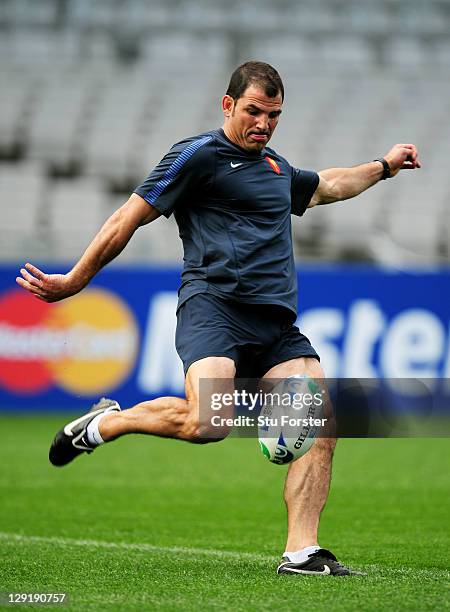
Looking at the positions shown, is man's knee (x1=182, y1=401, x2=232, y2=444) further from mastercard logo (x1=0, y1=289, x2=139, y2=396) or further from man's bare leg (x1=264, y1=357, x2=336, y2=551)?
mastercard logo (x1=0, y1=289, x2=139, y2=396)

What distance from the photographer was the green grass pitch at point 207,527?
15.2 ft

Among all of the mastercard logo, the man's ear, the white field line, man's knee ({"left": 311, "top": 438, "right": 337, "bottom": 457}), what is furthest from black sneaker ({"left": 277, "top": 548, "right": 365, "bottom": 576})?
the mastercard logo

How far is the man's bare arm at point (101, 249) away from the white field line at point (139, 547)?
1.59m

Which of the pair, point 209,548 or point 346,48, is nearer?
point 209,548

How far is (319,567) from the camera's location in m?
5.08

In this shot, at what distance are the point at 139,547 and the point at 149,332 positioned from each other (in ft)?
26.0

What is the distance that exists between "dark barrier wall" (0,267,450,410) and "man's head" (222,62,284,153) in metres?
8.53

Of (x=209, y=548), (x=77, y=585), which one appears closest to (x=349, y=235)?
(x=209, y=548)

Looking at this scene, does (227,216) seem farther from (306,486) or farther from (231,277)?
(306,486)

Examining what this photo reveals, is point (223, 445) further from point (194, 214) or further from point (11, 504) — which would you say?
point (194, 214)

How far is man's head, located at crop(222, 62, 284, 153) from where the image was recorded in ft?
17.0

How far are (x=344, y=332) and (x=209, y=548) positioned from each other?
7.86 meters

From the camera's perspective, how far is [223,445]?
1244cm

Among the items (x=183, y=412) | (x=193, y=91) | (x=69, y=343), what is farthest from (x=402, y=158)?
(x=193, y=91)
